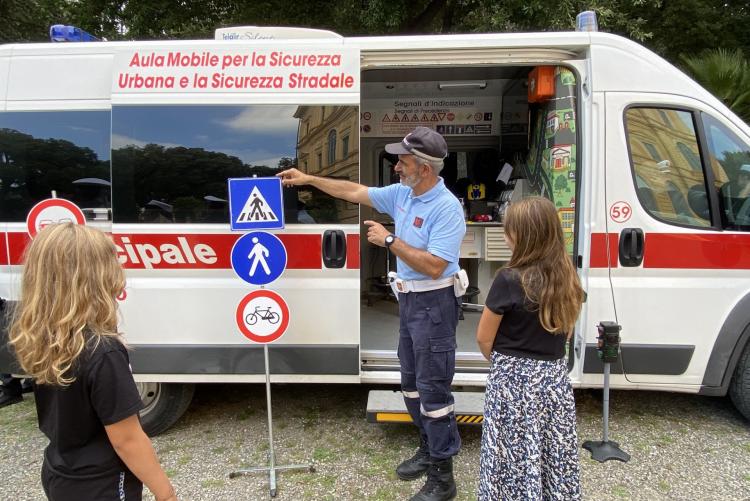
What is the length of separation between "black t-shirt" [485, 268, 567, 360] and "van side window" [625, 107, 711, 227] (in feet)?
5.10

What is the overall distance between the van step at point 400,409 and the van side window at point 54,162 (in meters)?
2.09

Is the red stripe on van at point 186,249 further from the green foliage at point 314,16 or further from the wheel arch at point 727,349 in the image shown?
the green foliage at point 314,16

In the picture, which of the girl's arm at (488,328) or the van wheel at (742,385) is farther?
the van wheel at (742,385)

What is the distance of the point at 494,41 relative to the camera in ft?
9.84

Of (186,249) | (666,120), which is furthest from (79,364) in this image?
(666,120)

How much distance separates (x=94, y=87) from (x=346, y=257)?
Result: 1.91 metres


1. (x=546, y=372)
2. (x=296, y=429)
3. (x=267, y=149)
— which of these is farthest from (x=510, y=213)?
(x=296, y=429)

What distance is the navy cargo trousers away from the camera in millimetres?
2635

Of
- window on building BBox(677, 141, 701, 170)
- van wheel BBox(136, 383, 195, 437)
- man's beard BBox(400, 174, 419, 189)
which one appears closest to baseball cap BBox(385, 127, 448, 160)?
man's beard BBox(400, 174, 419, 189)

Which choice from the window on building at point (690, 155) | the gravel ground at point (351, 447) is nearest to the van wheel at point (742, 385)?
the gravel ground at point (351, 447)

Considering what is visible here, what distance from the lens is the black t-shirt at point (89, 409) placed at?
53.5 inches

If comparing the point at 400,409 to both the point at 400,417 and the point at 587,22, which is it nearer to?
the point at 400,417

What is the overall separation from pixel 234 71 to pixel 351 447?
8.25ft

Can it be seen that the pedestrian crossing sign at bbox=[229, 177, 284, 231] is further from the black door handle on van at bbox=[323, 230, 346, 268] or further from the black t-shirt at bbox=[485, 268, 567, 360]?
the black t-shirt at bbox=[485, 268, 567, 360]
